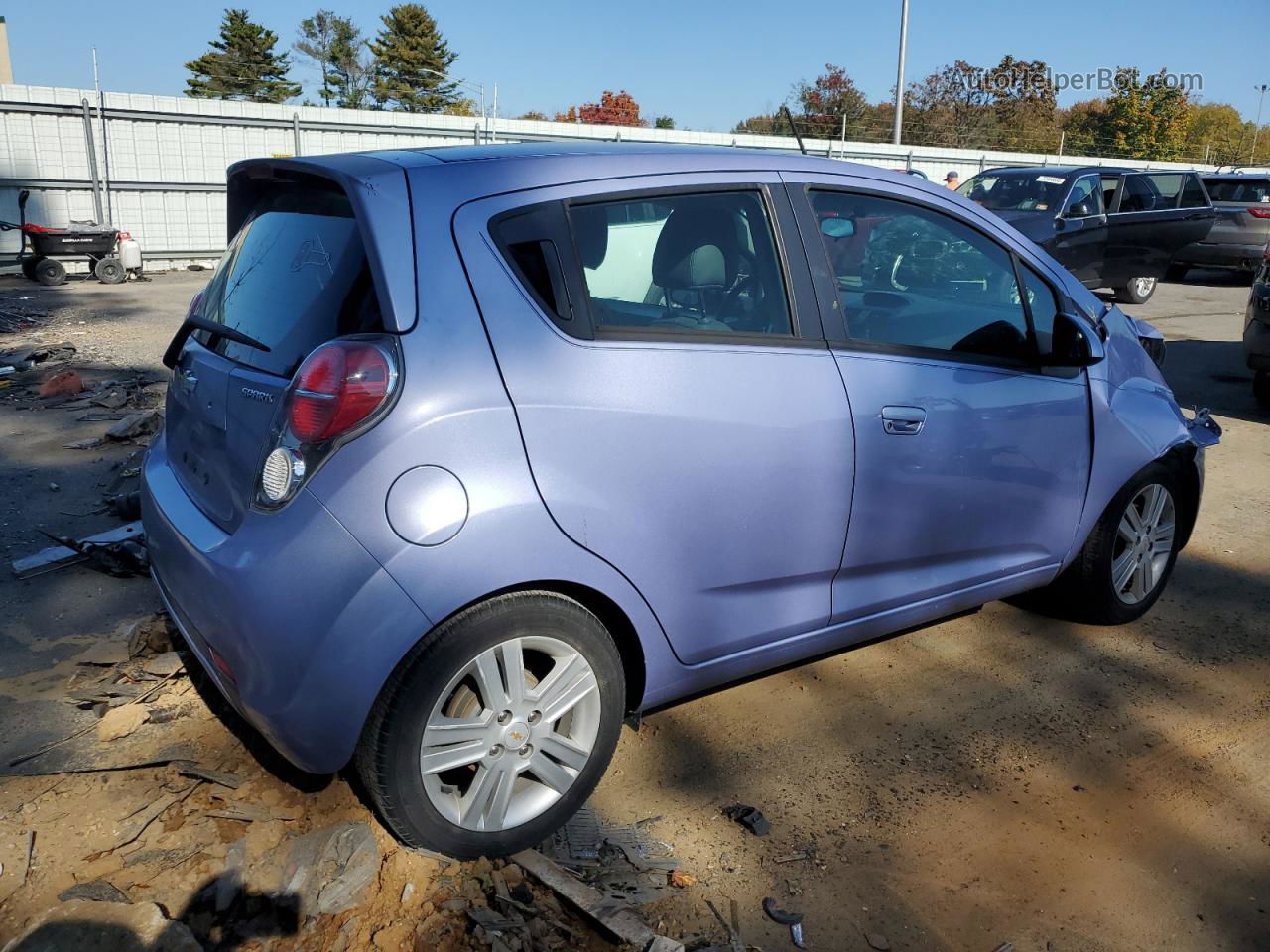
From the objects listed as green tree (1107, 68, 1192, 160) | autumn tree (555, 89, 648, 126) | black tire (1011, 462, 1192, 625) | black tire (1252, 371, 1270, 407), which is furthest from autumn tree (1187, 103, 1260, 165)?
black tire (1011, 462, 1192, 625)

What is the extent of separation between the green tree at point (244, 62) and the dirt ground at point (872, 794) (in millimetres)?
56813

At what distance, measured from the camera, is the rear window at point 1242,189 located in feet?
59.0

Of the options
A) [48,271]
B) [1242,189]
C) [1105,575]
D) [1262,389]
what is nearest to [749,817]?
[1105,575]

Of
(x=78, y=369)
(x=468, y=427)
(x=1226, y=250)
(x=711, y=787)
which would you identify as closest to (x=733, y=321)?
(x=468, y=427)

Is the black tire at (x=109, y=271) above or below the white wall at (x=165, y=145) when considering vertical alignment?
below

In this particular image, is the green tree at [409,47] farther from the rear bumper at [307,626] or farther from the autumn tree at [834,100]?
the rear bumper at [307,626]

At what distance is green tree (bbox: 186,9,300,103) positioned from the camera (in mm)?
54344

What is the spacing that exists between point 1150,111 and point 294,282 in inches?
2269

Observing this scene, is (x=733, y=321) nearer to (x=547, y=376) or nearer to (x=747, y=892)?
(x=547, y=376)

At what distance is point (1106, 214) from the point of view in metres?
13.9

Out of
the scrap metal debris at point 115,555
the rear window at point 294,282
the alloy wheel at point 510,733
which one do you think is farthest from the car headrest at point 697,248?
the scrap metal debris at point 115,555

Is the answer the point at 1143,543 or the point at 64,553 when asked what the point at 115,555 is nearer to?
the point at 64,553

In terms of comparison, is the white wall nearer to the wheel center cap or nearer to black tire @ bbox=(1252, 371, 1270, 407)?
black tire @ bbox=(1252, 371, 1270, 407)

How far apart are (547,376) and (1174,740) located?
2492mm
